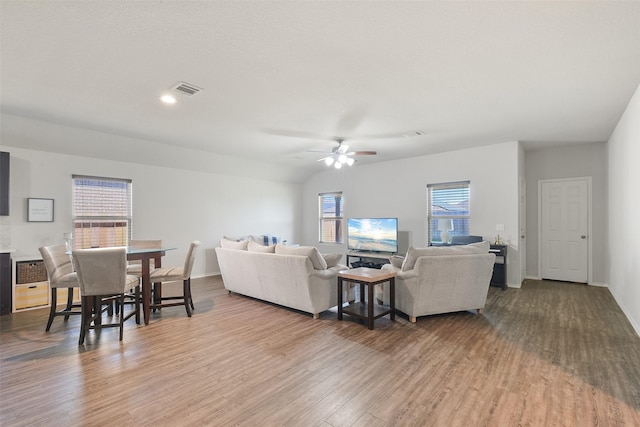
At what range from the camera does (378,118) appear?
4.16 metres

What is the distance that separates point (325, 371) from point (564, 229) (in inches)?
233

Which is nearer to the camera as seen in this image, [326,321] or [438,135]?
[326,321]

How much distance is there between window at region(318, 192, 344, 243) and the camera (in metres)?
8.31

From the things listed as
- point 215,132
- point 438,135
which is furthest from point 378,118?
point 215,132

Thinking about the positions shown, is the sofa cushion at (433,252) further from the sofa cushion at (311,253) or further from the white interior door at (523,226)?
the white interior door at (523,226)

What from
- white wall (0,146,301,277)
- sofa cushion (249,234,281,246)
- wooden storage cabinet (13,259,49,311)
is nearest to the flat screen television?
sofa cushion (249,234,281,246)

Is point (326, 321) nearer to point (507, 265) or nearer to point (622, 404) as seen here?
point (622, 404)

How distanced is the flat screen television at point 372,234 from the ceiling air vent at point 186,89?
4689 mm

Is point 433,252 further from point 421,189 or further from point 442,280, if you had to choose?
point 421,189

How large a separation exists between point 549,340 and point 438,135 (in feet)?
10.6

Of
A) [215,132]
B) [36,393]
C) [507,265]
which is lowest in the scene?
[36,393]

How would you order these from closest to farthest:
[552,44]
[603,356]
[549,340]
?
1. [552,44]
2. [603,356]
3. [549,340]

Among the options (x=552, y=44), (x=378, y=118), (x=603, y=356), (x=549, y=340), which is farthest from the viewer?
(x=378, y=118)

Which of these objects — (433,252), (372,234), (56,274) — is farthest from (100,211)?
(433,252)
